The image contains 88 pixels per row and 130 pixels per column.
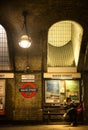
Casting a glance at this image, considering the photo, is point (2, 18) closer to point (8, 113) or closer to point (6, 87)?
point (6, 87)

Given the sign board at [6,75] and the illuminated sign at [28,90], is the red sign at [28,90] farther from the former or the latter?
the sign board at [6,75]

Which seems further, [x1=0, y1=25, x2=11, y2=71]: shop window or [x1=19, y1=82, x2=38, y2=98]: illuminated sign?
[x1=19, y1=82, x2=38, y2=98]: illuminated sign

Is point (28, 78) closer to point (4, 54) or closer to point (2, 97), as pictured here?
point (2, 97)

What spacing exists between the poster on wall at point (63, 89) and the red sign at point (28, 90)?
32.6 inches

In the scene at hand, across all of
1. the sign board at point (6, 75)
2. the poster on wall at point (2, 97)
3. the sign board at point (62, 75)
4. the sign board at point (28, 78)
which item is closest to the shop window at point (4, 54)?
the sign board at point (6, 75)

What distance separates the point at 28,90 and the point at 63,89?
203 centimetres

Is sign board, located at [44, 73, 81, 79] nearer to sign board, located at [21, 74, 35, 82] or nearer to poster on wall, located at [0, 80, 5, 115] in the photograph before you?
sign board, located at [21, 74, 35, 82]

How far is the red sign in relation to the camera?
16.3 m

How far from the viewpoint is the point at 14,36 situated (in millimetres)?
14852

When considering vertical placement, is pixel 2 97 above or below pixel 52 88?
below

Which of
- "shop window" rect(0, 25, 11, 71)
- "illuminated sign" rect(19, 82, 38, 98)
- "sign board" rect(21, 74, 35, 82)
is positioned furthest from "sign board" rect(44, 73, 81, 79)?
"shop window" rect(0, 25, 11, 71)

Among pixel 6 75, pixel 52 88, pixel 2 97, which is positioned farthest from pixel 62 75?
pixel 2 97

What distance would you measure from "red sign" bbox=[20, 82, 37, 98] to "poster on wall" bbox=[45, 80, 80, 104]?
827mm

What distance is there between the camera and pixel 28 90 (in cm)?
1634
